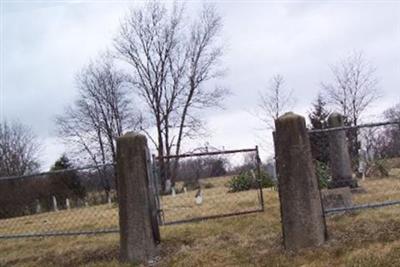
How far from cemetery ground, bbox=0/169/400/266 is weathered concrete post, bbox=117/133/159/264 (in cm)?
26

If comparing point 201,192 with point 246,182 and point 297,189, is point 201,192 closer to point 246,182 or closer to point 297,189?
point 297,189

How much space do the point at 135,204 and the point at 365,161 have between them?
9.56 metres

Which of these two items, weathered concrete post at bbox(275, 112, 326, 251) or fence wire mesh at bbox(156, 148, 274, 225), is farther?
fence wire mesh at bbox(156, 148, 274, 225)

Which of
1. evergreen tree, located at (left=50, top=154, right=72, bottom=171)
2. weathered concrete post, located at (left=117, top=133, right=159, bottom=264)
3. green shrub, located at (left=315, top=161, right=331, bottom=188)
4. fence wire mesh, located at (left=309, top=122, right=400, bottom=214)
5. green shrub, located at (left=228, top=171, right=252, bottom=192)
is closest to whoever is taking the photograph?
weathered concrete post, located at (left=117, top=133, right=159, bottom=264)

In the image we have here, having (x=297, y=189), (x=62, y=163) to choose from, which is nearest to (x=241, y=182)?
(x=297, y=189)

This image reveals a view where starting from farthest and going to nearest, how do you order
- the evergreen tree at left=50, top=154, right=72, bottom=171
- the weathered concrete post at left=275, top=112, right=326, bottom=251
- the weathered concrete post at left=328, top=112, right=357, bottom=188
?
the evergreen tree at left=50, top=154, right=72, bottom=171, the weathered concrete post at left=328, top=112, right=357, bottom=188, the weathered concrete post at left=275, top=112, right=326, bottom=251

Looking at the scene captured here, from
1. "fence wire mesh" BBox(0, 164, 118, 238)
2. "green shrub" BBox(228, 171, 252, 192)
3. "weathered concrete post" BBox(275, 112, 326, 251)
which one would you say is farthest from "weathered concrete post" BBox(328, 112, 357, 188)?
"green shrub" BBox(228, 171, 252, 192)

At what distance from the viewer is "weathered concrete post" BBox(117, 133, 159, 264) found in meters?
8.05

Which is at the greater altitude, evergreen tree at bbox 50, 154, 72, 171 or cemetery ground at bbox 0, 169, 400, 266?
evergreen tree at bbox 50, 154, 72, 171

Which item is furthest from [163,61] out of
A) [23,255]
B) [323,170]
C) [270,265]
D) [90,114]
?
[270,265]

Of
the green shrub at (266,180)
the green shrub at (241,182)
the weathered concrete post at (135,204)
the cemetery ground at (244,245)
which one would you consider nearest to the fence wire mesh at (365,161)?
the cemetery ground at (244,245)

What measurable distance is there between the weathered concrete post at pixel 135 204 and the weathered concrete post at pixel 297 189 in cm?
189

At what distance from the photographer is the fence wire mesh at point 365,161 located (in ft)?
35.4

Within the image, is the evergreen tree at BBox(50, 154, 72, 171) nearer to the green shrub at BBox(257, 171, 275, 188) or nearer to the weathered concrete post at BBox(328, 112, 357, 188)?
the green shrub at BBox(257, 171, 275, 188)
